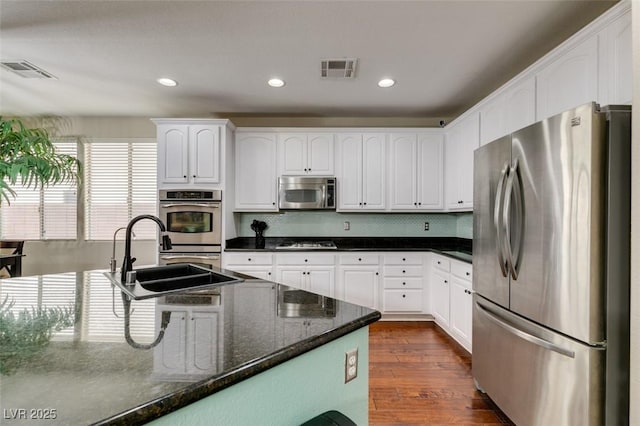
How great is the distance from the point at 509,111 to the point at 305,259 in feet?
8.02

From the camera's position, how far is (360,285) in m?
3.58

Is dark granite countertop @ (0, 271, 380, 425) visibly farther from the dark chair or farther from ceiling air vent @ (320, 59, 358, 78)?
the dark chair

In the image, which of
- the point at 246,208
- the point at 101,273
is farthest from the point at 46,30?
the point at 246,208

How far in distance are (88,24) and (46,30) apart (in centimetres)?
36

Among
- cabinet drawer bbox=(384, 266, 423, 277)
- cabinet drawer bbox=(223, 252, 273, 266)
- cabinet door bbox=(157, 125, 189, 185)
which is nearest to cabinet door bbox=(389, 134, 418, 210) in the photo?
cabinet drawer bbox=(384, 266, 423, 277)

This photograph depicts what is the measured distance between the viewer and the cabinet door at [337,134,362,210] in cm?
389

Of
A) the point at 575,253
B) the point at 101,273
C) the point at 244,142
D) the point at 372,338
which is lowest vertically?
the point at 372,338

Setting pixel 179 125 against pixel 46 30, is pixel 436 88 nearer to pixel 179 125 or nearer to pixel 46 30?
pixel 179 125

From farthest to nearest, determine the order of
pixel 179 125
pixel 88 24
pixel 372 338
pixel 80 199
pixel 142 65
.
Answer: pixel 80 199 < pixel 179 125 < pixel 372 338 < pixel 142 65 < pixel 88 24

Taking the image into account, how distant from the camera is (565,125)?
145cm

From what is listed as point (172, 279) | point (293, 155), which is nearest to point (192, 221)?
point (293, 155)

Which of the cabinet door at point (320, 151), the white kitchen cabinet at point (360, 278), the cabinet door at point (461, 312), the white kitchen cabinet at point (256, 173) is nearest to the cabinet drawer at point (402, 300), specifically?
the white kitchen cabinet at point (360, 278)

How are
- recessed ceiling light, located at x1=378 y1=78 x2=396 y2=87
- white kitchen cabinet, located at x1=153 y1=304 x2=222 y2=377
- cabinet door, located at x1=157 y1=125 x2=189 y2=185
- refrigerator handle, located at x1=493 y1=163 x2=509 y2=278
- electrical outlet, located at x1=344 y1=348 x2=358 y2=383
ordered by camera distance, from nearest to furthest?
white kitchen cabinet, located at x1=153 y1=304 x2=222 y2=377
electrical outlet, located at x1=344 y1=348 x2=358 y2=383
refrigerator handle, located at x1=493 y1=163 x2=509 y2=278
recessed ceiling light, located at x1=378 y1=78 x2=396 y2=87
cabinet door, located at x1=157 y1=125 x2=189 y2=185

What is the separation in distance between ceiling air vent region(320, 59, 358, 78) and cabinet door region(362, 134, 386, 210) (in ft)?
3.60
